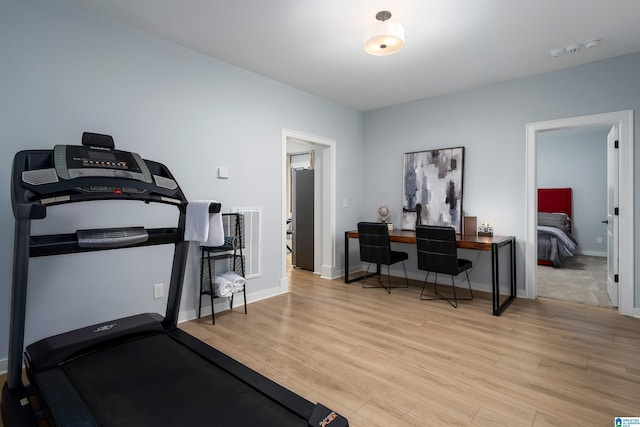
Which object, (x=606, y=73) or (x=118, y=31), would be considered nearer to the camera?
(x=118, y=31)

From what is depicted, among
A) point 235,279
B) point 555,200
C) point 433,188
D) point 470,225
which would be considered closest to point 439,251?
point 470,225

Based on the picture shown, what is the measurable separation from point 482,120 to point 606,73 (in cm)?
124

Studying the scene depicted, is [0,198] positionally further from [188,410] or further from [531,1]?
[531,1]

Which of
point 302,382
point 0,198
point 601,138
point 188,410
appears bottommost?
point 302,382

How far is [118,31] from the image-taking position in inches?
106

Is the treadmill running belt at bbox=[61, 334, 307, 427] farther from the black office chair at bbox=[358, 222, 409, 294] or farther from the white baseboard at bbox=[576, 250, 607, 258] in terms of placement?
the white baseboard at bbox=[576, 250, 607, 258]

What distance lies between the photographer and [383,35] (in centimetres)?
248

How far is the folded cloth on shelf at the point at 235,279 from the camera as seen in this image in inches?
128

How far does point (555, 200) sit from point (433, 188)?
13.5 ft

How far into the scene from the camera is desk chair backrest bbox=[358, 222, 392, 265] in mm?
4109

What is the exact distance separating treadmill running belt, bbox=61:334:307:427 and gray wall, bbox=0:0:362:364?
88 centimetres

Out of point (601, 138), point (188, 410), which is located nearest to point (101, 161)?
point (188, 410)

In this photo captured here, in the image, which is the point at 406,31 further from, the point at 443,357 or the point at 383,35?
the point at 443,357

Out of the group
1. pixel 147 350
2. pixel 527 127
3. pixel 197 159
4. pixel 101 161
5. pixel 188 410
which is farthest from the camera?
pixel 527 127
